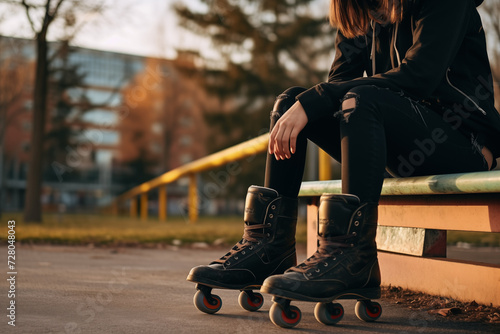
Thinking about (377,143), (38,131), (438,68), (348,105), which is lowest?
(377,143)

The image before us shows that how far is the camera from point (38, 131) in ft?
35.4

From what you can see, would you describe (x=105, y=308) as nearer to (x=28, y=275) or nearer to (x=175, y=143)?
(x=28, y=275)

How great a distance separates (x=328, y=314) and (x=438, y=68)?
81cm

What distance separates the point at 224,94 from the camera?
15.9 metres

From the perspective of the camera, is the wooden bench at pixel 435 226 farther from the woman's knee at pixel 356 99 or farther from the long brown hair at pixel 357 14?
the long brown hair at pixel 357 14

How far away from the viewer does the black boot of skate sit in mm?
1762

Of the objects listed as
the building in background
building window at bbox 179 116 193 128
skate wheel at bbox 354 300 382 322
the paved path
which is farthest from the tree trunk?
building window at bbox 179 116 193 128

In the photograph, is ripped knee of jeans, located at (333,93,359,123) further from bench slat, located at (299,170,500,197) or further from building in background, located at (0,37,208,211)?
building in background, located at (0,37,208,211)

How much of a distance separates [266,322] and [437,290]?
728 mm

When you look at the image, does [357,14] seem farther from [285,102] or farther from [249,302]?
[249,302]

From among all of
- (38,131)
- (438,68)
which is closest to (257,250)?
(438,68)

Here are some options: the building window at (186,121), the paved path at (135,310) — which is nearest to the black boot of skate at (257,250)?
the paved path at (135,310)

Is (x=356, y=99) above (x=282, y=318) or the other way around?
above

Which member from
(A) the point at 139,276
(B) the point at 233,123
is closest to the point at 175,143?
(B) the point at 233,123
